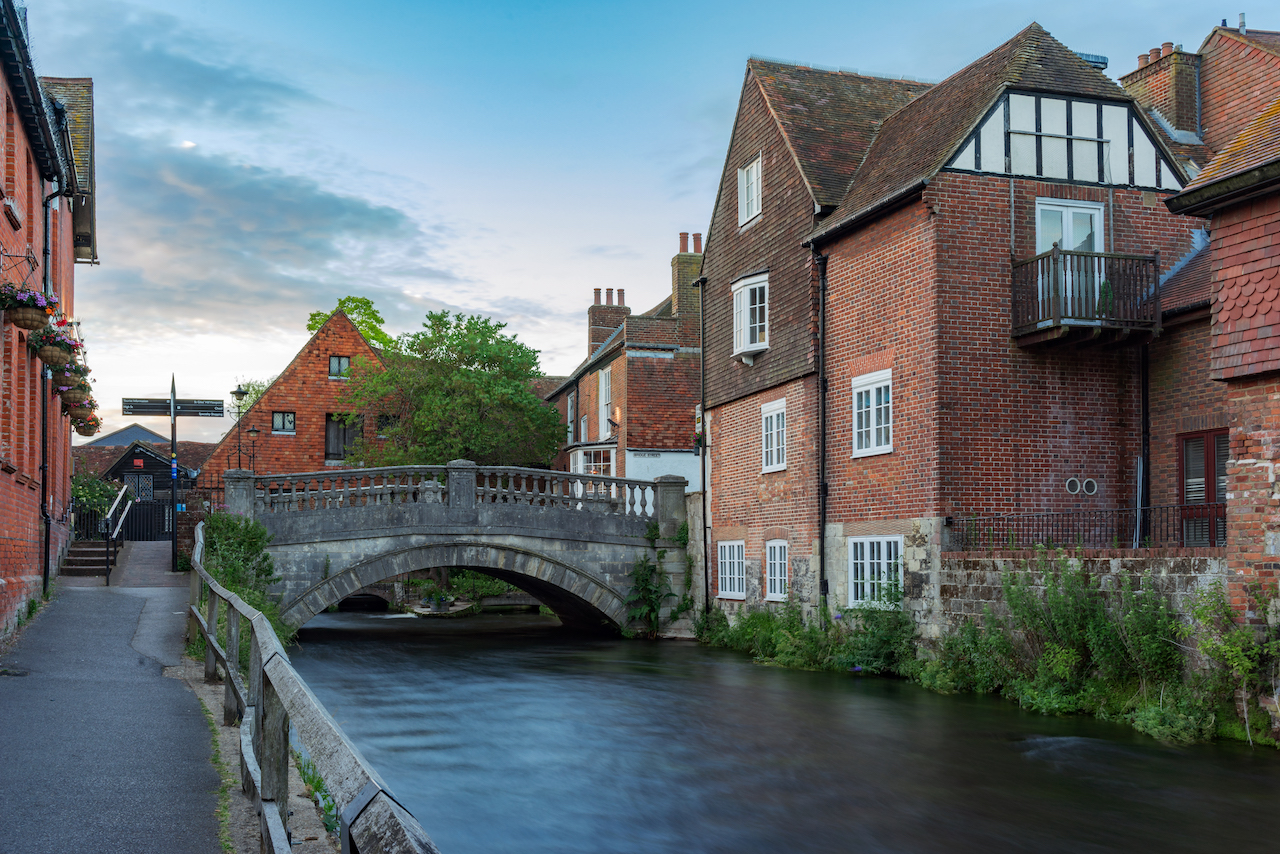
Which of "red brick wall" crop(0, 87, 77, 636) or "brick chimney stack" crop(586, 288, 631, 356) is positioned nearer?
"red brick wall" crop(0, 87, 77, 636)

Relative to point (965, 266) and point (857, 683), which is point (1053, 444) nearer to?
point (965, 266)

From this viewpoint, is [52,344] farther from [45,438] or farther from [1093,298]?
[1093,298]

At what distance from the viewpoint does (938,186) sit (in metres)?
16.5

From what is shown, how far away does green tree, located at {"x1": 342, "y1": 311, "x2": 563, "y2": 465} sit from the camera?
110 ft

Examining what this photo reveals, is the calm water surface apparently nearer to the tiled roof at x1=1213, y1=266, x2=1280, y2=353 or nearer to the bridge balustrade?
the tiled roof at x1=1213, y1=266, x2=1280, y2=353

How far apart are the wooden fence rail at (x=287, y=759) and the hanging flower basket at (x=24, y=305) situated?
621cm

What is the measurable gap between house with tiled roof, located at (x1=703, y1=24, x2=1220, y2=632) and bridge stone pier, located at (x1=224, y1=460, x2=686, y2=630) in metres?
6.08

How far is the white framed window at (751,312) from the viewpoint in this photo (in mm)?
21719

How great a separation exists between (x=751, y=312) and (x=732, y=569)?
5495 millimetres

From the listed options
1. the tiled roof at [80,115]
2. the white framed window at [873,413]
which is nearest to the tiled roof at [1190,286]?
the white framed window at [873,413]

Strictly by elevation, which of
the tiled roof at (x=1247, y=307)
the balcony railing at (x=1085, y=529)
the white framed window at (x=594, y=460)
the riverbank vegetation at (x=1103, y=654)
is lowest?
the riverbank vegetation at (x=1103, y=654)

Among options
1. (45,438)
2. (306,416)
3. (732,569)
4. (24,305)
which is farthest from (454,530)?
(306,416)

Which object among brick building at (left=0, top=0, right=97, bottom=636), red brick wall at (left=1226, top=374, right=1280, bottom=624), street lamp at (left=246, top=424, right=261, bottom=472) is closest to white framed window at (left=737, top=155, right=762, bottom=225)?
red brick wall at (left=1226, top=374, right=1280, bottom=624)

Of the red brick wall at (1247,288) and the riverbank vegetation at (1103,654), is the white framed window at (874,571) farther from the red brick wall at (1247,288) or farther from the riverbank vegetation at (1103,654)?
the red brick wall at (1247,288)
